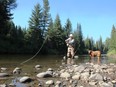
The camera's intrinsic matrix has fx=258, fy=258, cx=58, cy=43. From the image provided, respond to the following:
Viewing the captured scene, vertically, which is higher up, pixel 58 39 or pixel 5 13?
pixel 5 13

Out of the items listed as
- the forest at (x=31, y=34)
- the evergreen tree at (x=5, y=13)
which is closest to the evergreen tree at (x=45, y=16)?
the forest at (x=31, y=34)

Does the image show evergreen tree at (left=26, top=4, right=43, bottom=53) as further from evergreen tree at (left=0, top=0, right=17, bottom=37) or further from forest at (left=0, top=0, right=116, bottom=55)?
evergreen tree at (left=0, top=0, right=17, bottom=37)

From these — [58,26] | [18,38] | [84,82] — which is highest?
[58,26]

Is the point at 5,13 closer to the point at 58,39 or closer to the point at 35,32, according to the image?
the point at 35,32

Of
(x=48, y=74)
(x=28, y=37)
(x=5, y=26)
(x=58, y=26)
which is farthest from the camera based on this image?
(x=58, y=26)

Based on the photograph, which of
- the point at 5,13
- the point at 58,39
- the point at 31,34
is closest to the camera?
the point at 5,13

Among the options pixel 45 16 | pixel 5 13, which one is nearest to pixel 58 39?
pixel 45 16

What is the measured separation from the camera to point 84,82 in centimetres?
1178

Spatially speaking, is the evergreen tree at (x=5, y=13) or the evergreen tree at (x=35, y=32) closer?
the evergreen tree at (x=5, y=13)

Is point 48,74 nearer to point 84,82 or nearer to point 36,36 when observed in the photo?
point 84,82

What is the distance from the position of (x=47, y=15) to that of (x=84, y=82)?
6910 cm

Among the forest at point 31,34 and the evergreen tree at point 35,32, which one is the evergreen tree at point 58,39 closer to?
the forest at point 31,34

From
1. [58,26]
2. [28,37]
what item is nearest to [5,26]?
[28,37]

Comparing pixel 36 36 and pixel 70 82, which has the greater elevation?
pixel 36 36
